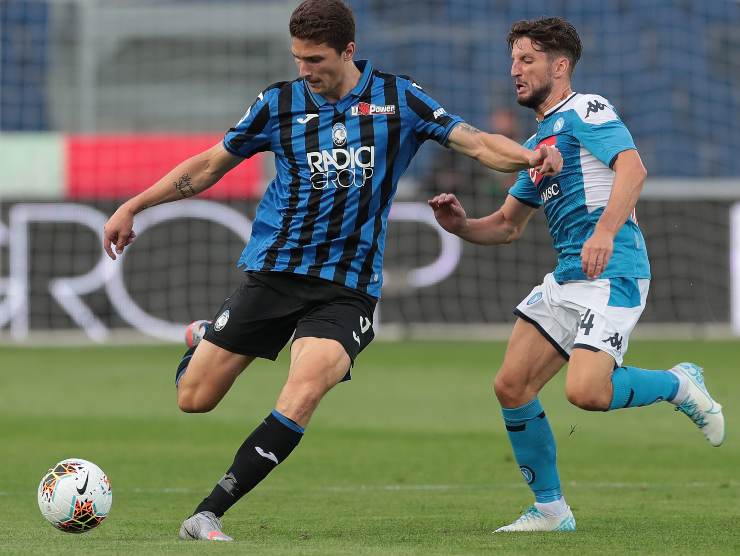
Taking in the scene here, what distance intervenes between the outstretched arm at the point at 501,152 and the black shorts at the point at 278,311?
0.80 metres

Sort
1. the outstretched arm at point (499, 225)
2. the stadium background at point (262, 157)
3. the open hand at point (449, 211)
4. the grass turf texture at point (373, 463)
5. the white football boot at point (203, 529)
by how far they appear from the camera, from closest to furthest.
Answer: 1. the white football boot at point (203, 529)
2. the grass turf texture at point (373, 463)
3. the open hand at point (449, 211)
4. the outstretched arm at point (499, 225)
5. the stadium background at point (262, 157)

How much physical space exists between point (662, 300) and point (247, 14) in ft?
28.0

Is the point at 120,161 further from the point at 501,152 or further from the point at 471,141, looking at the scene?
the point at 501,152

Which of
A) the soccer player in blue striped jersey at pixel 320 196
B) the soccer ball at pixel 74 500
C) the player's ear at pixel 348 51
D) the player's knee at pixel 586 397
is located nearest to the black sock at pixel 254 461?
the soccer player in blue striped jersey at pixel 320 196

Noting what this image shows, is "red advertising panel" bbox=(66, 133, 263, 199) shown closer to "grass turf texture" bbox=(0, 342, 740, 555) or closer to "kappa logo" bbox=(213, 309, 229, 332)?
"grass turf texture" bbox=(0, 342, 740, 555)

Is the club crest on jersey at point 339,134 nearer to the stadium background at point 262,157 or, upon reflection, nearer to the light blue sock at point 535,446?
the light blue sock at point 535,446

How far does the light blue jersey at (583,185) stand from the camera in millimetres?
6504

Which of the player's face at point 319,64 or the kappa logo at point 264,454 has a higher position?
the player's face at point 319,64

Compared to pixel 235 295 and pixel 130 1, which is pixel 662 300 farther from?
pixel 235 295

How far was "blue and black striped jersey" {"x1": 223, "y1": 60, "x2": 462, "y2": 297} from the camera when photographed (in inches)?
253

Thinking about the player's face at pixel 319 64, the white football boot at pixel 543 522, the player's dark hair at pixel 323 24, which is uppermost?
the player's dark hair at pixel 323 24

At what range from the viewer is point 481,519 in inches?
271

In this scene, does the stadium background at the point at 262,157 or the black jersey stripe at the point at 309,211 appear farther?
the stadium background at the point at 262,157

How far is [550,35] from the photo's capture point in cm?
661
